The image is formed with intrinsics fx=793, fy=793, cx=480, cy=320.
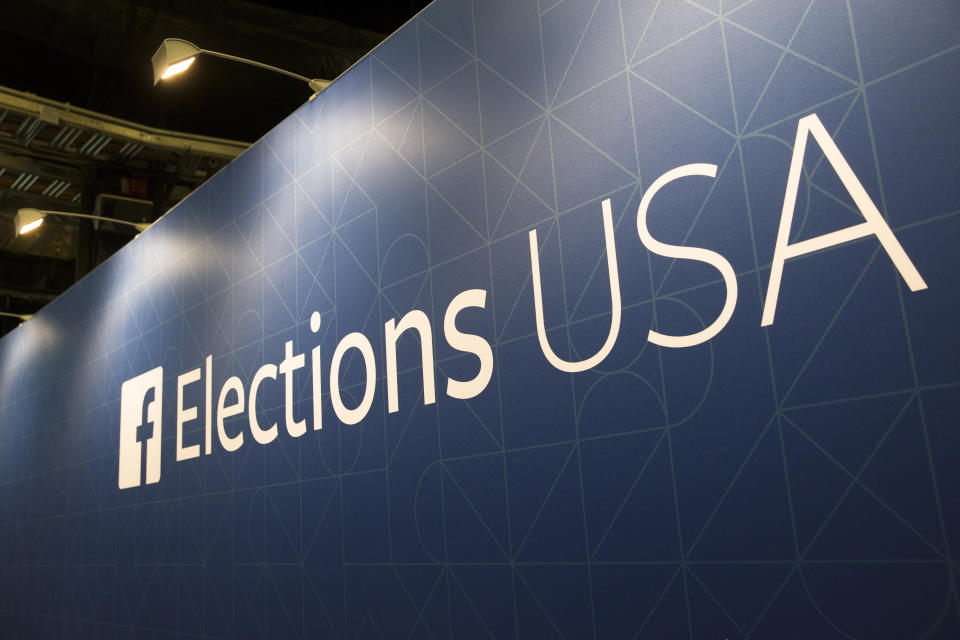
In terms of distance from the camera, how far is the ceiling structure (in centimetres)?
582

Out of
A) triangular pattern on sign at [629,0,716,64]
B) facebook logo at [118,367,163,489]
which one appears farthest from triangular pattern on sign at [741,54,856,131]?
facebook logo at [118,367,163,489]

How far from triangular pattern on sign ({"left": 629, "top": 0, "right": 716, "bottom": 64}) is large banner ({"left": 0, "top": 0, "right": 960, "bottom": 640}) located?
0.01 meters

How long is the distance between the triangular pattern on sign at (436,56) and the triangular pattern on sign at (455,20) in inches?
0.7

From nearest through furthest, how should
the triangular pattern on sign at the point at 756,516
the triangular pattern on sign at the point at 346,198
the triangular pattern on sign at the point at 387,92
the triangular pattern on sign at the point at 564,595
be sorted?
the triangular pattern on sign at the point at 756,516, the triangular pattern on sign at the point at 564,595, the triangular pattern on sign at the point at 387,92, the triangular pattern on sign at the point at 346,198

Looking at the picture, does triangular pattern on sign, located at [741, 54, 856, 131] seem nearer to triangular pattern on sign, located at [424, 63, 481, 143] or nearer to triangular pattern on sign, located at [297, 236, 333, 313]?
triangular pattern on sign, located at [424, 63, 481, 143]

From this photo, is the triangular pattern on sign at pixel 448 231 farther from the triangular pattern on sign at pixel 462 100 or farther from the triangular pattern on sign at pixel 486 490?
the triangular pattern on sign at pixel 486 490

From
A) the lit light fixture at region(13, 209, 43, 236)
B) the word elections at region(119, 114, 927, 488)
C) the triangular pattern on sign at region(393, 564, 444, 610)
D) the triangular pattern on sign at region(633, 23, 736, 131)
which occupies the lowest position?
the triangular pattern on sign at region(393, 564, 444, 610)

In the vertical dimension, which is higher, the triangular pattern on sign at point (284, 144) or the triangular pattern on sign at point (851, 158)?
the triangular pattern on sign at point (284, 144)

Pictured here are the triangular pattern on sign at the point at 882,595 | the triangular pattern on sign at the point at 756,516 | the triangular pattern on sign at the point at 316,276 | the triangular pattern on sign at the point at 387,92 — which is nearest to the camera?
the triangular pattern on sign at the point at 882,595

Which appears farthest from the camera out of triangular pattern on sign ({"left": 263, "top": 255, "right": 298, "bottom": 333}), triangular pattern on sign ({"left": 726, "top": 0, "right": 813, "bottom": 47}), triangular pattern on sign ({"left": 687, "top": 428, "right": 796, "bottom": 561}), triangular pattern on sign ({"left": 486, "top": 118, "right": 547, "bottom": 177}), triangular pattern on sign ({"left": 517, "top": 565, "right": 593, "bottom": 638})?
triangular pattern on sign ({"left": 263, "top": 255, "right": 298, "bottom": 333})

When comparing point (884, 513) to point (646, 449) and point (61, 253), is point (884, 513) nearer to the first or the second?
point (646, 449)

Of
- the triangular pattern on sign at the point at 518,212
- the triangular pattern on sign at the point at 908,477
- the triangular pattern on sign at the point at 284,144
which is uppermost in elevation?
the triangular pattern on sign at the point at 284,144

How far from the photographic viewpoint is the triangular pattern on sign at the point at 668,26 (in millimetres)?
2111

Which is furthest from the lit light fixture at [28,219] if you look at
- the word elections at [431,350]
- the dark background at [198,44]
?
the word elections at [431,350]
